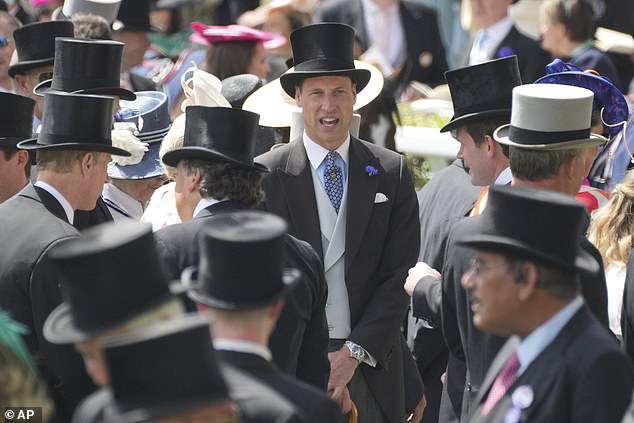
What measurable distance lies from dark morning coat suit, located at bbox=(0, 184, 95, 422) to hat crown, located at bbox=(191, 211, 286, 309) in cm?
129

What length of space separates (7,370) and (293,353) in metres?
1.62

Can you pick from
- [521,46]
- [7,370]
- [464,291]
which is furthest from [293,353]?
[521,46]

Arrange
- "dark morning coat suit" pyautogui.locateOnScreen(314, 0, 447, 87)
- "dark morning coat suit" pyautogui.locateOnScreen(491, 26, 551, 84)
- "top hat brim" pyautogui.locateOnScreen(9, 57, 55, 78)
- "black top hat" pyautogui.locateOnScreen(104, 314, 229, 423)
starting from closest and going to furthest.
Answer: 1. "black top hat" pyautogui.locateOnScreen(104, 314, 229, 423)
2. "top hat brim" pyautogui.locateOnScreen(9, 57, 55, 78)
3. "dark morning coat suit" pyautogui.locateOnScreen(491, 26, 551, 84)
4. "dark morning coat suit" pyautogui.locateOnScreen(314, 0, 447, 87)

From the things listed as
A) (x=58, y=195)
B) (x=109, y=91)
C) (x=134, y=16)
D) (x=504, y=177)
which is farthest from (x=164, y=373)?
(x=134, y=16)

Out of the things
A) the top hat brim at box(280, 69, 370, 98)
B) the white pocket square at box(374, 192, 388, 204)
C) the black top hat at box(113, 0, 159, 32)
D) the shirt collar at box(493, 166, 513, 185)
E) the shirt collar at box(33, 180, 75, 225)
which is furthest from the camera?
the black top hat at box(113, 0, 159, 32)

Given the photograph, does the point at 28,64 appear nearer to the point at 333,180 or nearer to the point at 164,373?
the point at 333,180

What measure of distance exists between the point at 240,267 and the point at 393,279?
98.5 inches

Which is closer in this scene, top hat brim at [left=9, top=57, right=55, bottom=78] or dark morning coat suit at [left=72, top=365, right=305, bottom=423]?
dark morning coat suit at [left=72, top=365, right=305, bottom=423]

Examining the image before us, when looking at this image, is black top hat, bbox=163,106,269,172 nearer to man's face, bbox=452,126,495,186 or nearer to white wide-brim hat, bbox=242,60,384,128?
man's face, bbox=452,126,495,186

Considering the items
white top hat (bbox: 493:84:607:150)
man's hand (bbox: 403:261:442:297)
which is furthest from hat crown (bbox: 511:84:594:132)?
man's hand (bbox: 403:261:442:297)

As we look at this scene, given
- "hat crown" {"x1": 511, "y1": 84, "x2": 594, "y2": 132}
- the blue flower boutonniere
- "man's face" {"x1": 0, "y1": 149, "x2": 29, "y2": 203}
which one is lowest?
"man's face" {"x1": 0, "y1": 149, "x2": 29, "y2": 203}

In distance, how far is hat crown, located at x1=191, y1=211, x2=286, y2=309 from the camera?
3.51 m

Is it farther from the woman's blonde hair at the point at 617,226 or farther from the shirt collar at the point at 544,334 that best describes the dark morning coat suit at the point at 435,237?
the shirt collar at the point at 544,334

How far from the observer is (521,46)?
10734mm
